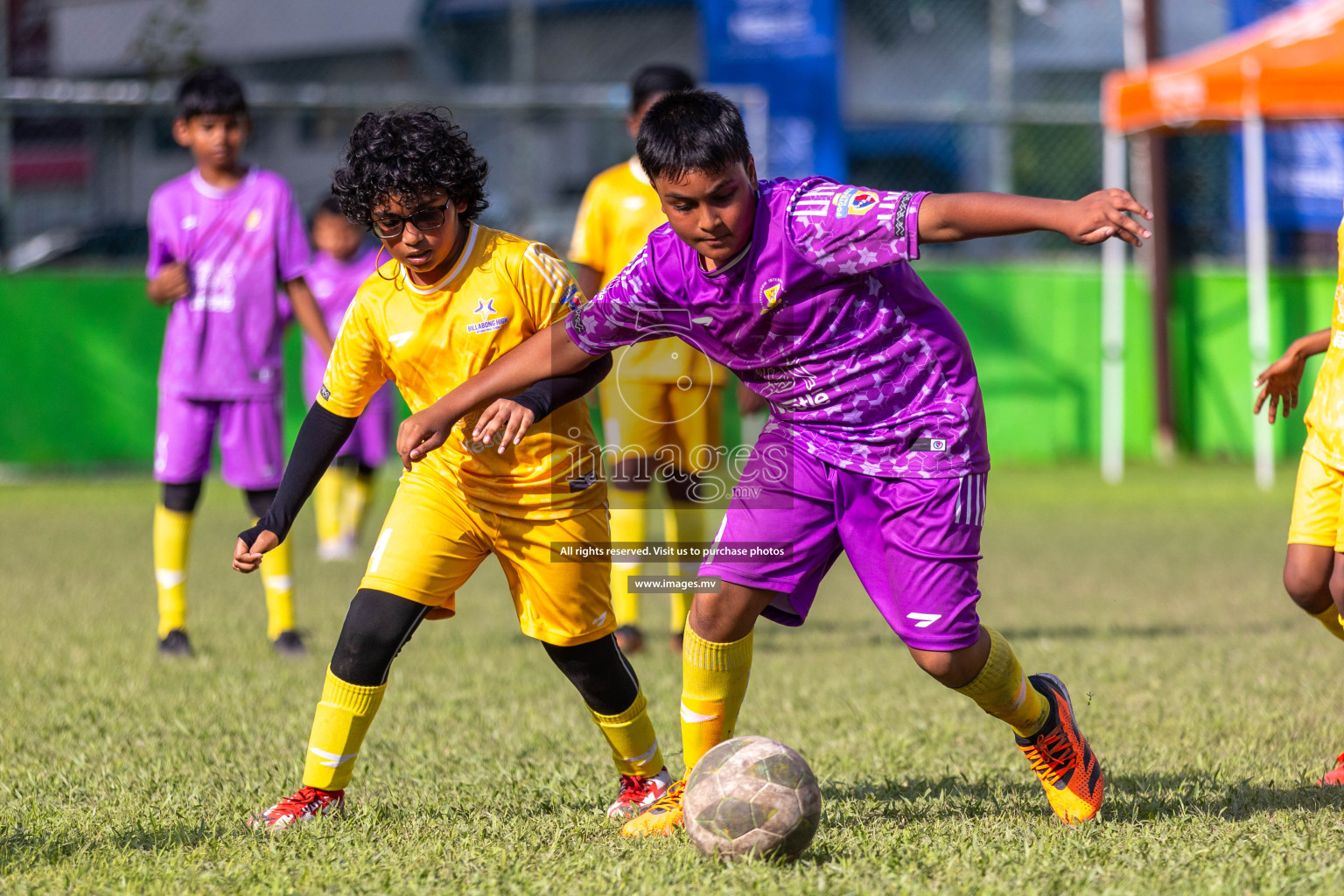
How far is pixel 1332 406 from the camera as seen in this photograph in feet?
13.1

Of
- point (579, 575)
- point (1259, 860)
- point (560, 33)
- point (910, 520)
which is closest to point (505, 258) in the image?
point (579, 575)

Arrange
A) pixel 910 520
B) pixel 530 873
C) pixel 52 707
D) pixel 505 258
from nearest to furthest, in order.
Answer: pixel 530 873 < pixel 910 520 < pixel 505 258 < pixel 52 707

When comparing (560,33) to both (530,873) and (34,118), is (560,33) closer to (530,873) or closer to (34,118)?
(34,118)

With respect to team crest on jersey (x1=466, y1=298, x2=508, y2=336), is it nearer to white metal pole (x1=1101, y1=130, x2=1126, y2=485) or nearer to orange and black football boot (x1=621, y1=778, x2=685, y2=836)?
orange and black football boot (x1=621, y1=778, x2=685, y2=836)

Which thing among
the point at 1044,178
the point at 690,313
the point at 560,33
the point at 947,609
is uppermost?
the point at 560,33

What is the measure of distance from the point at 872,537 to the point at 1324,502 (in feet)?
4.57

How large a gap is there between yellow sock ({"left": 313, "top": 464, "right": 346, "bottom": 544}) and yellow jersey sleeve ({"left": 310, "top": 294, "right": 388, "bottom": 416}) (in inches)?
214

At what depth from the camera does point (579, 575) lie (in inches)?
145

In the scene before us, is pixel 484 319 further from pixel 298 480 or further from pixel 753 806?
pixel 753 806

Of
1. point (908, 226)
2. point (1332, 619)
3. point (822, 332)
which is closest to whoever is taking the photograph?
point (908, 226)

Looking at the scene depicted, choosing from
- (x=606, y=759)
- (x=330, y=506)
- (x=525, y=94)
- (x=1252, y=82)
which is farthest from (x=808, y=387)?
(x=525, y=94)

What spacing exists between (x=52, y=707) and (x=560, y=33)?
12.4 meters

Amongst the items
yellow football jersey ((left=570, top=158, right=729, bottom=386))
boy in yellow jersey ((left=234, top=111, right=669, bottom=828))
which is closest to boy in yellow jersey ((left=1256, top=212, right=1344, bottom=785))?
boy in yellow jersey ((left=234, top=111, right=669, bottom=828))

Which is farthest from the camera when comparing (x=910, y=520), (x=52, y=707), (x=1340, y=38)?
(x=1340, y=38)
